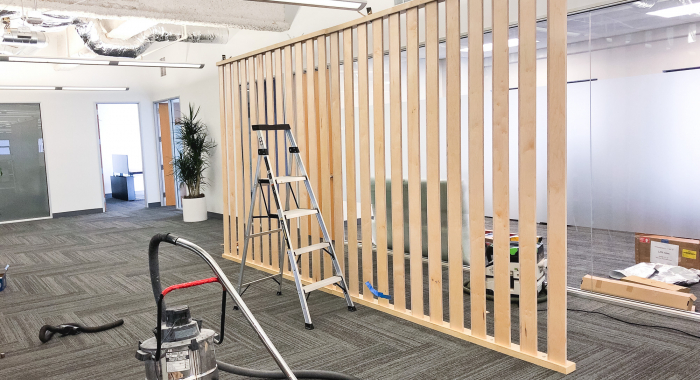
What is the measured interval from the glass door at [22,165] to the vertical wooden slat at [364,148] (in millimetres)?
7868

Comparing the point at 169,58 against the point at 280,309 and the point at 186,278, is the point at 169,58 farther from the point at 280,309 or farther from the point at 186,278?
the point at 280,309

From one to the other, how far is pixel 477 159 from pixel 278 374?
1638 millimetres

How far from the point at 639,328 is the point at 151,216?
8.15m

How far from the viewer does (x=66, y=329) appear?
3.69 m

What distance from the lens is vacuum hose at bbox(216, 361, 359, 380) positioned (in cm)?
284

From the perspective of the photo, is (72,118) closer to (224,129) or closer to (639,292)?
(224,129)

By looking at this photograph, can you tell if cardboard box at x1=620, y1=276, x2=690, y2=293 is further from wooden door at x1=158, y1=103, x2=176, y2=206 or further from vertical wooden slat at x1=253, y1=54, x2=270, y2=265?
wooden door at x1=158, y1=103, x2=176, y2=206

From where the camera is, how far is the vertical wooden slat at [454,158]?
340 cm

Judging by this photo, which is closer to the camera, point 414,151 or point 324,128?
point 414,151

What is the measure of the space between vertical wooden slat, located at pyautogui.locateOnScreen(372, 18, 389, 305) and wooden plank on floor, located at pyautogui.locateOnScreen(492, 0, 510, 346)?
996 mm

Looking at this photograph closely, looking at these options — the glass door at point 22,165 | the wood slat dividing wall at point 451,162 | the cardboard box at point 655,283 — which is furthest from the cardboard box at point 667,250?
the glass door at point 22,165

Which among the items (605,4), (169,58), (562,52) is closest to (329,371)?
(562,52)

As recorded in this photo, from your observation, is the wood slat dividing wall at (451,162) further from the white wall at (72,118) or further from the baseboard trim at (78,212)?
the baseboard trim at (78,212)

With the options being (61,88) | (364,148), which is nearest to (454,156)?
(364,148)
